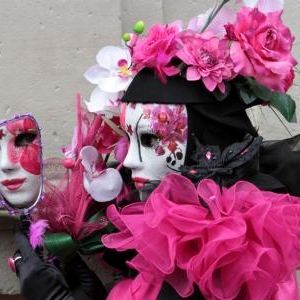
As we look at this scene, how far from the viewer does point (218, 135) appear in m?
1.29

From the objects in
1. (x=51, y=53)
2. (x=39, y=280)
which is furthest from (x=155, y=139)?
(x=51, y=53)

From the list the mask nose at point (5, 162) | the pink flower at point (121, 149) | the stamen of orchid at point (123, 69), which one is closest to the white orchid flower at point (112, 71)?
the stamen of orchid at point (123, 69)

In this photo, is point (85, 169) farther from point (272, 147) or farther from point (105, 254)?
point (272, 147)

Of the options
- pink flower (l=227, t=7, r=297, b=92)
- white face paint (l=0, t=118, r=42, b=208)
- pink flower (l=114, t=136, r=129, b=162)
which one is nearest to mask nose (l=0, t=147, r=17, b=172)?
white face paint (l=0, t=118, r=42, b=208)

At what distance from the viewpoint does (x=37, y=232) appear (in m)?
1.36

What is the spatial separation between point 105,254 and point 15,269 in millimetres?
206

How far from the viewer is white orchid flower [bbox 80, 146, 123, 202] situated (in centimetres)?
139

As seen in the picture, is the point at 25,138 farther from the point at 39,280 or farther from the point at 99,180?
the point at 39,280

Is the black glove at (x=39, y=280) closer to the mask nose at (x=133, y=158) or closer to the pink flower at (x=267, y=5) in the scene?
the mask nose at (x=133, y=158)

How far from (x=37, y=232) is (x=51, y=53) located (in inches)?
22.6

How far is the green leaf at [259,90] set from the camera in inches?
50.9

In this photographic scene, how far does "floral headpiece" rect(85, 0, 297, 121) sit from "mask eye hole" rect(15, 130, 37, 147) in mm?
271

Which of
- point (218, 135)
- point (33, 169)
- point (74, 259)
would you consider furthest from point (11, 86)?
point (218, 135)

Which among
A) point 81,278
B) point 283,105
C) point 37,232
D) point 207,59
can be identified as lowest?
point 81,278
